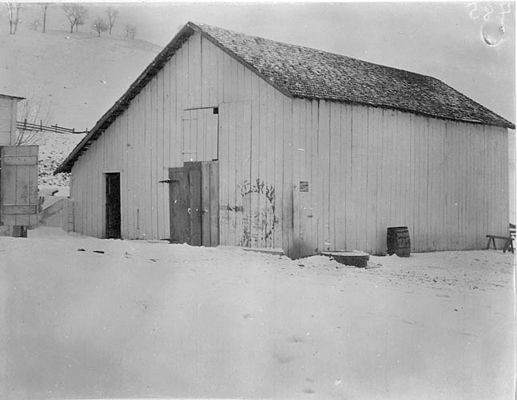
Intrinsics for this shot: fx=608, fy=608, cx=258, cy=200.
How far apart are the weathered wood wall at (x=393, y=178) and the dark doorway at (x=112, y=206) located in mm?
6234

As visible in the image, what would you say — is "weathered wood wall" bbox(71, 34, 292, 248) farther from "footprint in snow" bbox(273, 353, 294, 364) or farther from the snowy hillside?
the snowy hillside

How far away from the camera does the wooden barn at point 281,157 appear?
13.1m

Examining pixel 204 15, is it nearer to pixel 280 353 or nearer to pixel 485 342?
pixel 280 353

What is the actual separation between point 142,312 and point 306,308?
2.05 meters

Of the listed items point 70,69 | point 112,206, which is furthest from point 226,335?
point 70,69

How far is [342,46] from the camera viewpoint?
11.0 meters

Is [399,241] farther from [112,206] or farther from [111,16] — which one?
[111,16]

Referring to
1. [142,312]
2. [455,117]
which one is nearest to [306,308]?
[142,312]

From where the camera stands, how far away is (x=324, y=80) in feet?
46.3

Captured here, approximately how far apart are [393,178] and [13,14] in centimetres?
990

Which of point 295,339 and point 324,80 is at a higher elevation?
point 324,80

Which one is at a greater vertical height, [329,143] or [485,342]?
[329,143]

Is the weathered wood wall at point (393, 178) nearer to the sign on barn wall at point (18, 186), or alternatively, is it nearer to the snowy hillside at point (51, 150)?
the sign on barn wall at point (18, 186)

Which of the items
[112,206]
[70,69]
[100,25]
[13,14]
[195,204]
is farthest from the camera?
[70,69]
